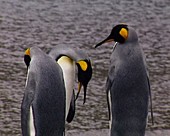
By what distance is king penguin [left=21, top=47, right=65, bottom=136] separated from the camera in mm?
3590

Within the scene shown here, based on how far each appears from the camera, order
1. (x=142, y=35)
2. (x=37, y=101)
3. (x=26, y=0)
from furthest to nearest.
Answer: (x=26, y=0) < (x=142, y=35) < (x=37, y=101)

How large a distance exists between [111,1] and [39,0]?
1368 millimetres

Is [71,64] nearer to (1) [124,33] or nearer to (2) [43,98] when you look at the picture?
(1) [124,33]

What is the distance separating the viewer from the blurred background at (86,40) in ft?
18.9

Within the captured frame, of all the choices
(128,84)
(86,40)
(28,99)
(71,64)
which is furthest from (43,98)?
(86,40)

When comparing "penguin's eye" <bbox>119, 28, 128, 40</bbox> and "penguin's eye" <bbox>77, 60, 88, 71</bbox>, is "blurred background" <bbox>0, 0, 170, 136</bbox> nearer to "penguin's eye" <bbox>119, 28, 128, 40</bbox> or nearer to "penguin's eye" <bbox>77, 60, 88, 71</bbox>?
"penguin's eye" <bbox>119, 28, 128, 40</bbox>

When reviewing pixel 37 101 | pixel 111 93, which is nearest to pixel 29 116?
pixel 37 101

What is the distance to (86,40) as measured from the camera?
8750 millimetres

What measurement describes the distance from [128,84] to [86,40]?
4.24 m

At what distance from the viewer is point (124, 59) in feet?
14.8

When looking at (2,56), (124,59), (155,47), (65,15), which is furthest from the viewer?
(65,15)

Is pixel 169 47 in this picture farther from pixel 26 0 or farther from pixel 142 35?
pixel 26 0

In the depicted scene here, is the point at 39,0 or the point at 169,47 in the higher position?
the point at 39,0

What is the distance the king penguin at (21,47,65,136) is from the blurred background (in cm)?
149
